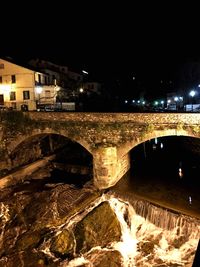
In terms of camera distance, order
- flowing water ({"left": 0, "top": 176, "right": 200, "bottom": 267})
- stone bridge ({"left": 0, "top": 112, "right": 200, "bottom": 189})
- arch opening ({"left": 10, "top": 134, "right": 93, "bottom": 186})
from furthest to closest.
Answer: arch opening ({"left": 10, "top": 134, "right": 93, "bottom": 186}) < stone bridge ({"left": 0, "top": 112, "right": 200, "bottom": 189}) < flowing water ({"left": 0, "top": 176, "right": 200, "bottom": 267})

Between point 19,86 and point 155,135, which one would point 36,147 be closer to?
point 19,86

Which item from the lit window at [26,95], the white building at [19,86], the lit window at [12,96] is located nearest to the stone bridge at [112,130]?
the white building at [19,86]

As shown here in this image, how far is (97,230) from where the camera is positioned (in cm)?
1335

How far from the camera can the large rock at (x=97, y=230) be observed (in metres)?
12.9

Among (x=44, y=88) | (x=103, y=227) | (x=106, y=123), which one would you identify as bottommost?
(x=103, y=227)

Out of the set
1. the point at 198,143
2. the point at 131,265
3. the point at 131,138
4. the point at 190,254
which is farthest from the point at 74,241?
the point at 198,143

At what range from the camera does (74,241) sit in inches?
508

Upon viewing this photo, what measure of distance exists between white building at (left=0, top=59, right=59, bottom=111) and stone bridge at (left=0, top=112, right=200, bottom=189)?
11.8 metres

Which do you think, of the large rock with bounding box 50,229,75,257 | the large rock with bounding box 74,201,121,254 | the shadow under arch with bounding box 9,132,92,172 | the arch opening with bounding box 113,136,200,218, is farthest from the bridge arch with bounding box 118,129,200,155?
the large rock with bounding box 50,229,75,257

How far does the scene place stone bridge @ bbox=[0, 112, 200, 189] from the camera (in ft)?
52.0

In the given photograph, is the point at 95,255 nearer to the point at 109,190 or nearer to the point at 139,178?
the point at 109,190

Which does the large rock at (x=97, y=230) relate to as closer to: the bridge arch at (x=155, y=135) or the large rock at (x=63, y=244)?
the large rock at (x=63, y=244)

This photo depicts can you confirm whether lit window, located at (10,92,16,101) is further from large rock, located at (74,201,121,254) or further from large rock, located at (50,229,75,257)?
large rock, located at (50,229,75,257)

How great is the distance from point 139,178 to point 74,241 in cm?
900
